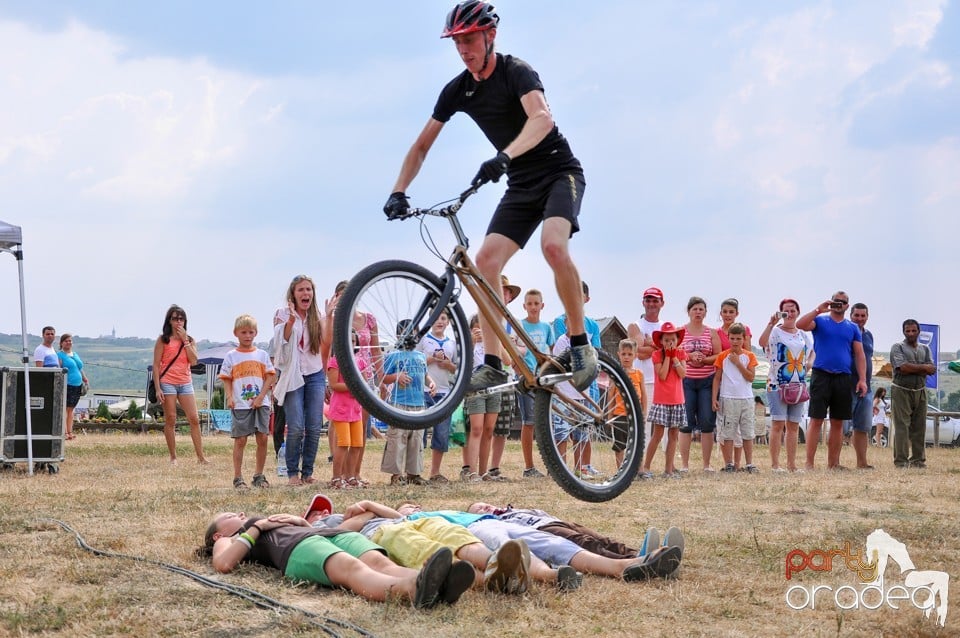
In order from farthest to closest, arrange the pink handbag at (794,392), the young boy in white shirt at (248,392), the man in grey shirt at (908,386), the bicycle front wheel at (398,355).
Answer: the man in grey shirt at (908,386)
the pink handbag at (794,392)
the young boy in white shirt at (248,392)
the bicycle front wheel at (398,355)

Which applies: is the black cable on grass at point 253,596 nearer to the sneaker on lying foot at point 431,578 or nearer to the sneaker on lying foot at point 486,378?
the sneaker on lying foot at point 431,578

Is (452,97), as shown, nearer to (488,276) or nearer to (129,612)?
(488,276)

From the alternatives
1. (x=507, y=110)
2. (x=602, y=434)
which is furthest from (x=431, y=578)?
(x=507, y=110)

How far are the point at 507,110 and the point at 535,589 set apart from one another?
2716 millimetres

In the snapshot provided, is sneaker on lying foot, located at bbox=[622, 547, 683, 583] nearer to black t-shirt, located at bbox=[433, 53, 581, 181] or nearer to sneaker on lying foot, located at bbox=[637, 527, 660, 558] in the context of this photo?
sneaker on lying foot, located at bbox=[637, 527, 660, 558]

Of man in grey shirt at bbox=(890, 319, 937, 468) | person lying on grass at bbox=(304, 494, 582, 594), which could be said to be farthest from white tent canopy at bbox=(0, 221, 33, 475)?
man in grey shirt at bbox=(890, 319, 937, 468)

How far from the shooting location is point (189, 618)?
5270mm

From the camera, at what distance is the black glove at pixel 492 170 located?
5250 mm

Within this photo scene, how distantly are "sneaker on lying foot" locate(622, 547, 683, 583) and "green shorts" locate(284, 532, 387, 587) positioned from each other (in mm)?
1496

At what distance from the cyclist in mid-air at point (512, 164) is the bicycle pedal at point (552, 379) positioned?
0.18ft

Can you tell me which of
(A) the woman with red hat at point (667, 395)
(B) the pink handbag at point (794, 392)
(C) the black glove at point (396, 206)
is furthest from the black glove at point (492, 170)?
(B) the pink handbag at point (794, 392)

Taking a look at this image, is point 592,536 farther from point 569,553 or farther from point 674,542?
point 674,542

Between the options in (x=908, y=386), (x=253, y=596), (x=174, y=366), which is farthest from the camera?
(x=908, y=386)

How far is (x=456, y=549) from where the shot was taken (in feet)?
20.2
